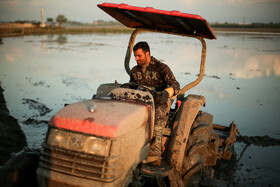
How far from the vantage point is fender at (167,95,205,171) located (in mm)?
3506

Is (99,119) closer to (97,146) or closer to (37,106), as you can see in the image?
(97,146)

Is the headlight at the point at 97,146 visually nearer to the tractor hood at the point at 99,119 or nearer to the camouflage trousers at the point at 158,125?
the tractor hood at the point at 99,119

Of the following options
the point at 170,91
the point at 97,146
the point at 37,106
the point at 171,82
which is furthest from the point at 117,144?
the point at 37,106

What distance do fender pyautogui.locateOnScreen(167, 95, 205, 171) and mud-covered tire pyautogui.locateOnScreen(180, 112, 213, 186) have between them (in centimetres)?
14

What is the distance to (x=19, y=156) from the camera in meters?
2.89

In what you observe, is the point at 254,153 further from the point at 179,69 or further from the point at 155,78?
the point at 179,69

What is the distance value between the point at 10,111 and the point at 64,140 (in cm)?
511

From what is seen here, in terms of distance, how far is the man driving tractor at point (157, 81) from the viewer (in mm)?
3436

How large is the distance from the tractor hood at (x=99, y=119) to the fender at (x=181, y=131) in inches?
35.1

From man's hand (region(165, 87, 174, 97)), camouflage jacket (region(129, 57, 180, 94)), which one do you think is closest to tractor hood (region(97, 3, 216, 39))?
camouflage jacket (region(129, 57, 180, 94))

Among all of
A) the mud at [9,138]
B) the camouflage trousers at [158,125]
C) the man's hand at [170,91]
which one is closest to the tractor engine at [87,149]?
the camouflage trousers at [158,125]

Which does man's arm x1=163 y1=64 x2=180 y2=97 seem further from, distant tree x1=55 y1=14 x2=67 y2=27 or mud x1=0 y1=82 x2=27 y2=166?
distant tree x1=55 y1=14 x2=67 y2=27

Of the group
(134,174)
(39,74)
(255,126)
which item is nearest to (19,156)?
(134,174)

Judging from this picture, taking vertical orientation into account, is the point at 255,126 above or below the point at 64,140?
below
